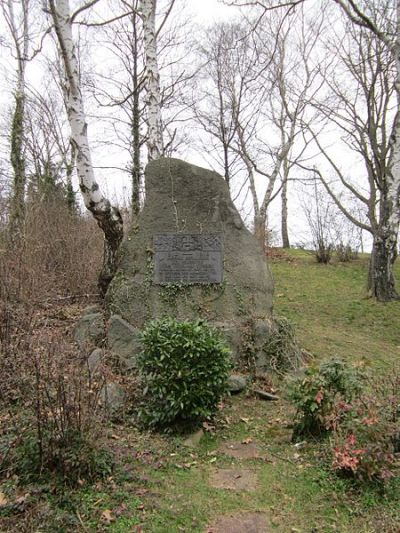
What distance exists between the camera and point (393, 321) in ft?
27.6

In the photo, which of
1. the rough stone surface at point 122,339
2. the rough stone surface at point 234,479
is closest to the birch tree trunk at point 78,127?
the rough stone surface at point 122,339

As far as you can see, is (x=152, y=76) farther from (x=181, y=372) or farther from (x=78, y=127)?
(x=181, y=372)

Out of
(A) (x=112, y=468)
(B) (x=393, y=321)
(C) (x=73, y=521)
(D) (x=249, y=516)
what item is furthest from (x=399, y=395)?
(B) (x=393, y=321)

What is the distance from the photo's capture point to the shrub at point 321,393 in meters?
3.92

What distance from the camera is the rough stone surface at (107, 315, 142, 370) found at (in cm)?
543

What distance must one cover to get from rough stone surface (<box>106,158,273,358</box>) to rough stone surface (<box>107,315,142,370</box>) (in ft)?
0.86

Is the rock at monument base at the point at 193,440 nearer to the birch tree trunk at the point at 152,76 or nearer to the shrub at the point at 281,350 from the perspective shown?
the shrub at the point at 281,350

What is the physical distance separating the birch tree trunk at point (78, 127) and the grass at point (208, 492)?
3278mm

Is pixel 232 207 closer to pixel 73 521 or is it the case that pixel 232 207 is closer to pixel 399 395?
pixel 399 395

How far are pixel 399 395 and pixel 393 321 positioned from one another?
16.2 feet

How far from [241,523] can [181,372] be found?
148cm

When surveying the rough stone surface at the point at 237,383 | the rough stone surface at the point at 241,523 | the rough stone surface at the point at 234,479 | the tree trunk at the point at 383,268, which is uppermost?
the tree trunk at the point at 383,268

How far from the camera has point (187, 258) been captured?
19.7ft

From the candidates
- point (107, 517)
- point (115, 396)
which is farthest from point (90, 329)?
point (107, 517)
